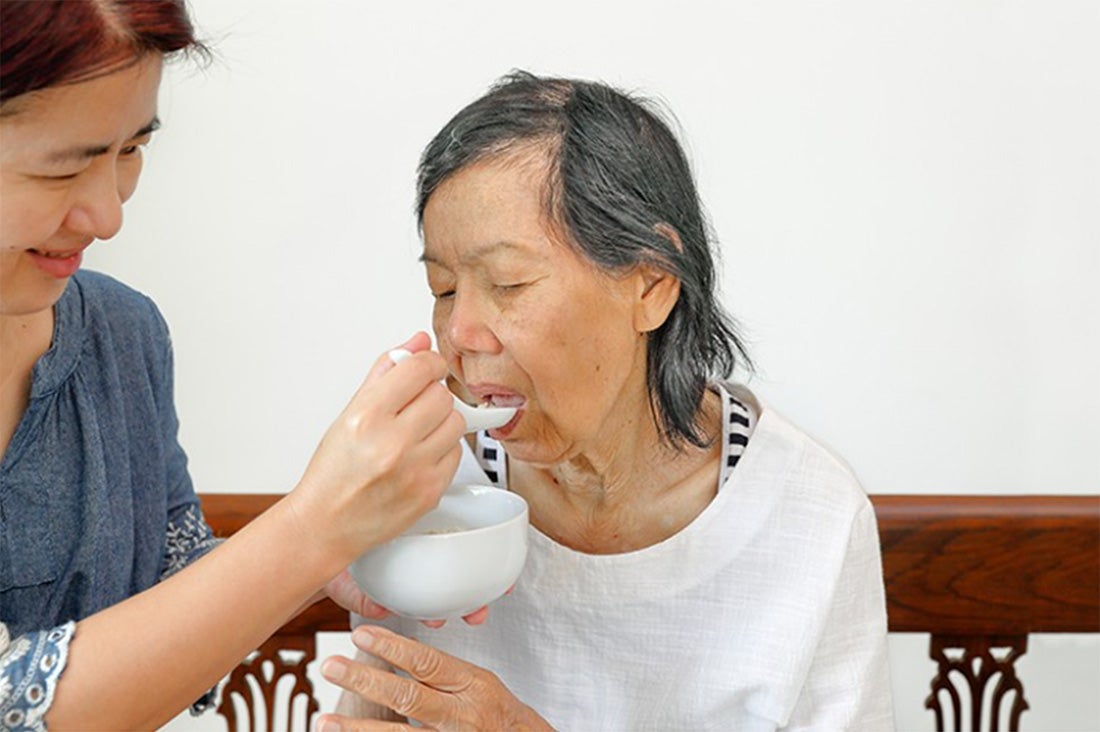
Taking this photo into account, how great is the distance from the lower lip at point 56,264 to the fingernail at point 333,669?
416 millimetres

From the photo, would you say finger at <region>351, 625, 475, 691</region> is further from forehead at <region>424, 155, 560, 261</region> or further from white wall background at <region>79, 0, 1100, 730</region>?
white wall background at <region>79, 0, 1100, 730</region>

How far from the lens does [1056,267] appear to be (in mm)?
2217

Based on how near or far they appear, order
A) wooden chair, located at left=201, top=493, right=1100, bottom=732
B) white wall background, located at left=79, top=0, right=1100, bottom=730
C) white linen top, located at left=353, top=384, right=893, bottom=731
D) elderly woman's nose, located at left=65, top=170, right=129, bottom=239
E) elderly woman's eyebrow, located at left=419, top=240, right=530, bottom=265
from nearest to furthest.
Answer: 1. elderly woman's nose, located at left=65, top=170, right=129, bottom=239
2. elderly woman's eyebrow, located at left=419, top=240, right=530, bottom=265
3. white linen top, located at left=353, top=384, right=893, bottom=731
4. wooden chair, located at left=201, top=493, right=1100, bottom=732
5. white wall background, located at left=79, top=0, right=1100, bottom=730

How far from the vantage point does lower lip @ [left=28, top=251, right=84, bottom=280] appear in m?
1.20

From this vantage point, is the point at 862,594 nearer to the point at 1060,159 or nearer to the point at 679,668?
the point at 679,668

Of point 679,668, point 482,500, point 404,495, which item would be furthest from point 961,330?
point 404,495

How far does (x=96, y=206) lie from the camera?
1169 mm

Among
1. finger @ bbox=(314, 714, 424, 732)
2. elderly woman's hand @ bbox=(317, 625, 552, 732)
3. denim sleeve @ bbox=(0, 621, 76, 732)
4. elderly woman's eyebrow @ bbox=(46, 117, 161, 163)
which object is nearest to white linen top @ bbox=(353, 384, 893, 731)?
elderly woman's hand @ bbox=(317, 625, 552, 732)

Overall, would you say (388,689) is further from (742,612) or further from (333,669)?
(742,612)

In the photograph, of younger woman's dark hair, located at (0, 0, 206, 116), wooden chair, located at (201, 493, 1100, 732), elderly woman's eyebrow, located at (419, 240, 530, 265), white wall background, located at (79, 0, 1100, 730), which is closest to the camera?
younger woman's dark hair, located at (0, 0, 206, 116)

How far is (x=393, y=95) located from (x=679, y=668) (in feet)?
3.77

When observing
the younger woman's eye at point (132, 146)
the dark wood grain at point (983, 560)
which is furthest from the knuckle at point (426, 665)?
the dark wood grain at point (983, 560)

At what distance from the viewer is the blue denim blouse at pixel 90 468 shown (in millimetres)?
1392

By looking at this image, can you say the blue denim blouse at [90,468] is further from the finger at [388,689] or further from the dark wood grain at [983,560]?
the dark wood grain at [983,560]
